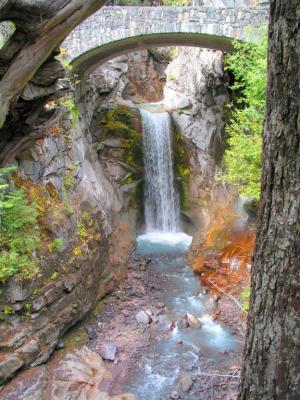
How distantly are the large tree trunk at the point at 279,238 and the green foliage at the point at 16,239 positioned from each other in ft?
20.6

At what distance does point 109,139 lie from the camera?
16781mm

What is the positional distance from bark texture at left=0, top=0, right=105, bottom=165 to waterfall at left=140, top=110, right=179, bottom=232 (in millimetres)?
10106

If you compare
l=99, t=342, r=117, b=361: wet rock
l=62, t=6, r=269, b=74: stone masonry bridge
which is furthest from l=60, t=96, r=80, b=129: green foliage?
l=99, t=342, r=117, b=361: wet rock

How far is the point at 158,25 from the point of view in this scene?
12.8 meters

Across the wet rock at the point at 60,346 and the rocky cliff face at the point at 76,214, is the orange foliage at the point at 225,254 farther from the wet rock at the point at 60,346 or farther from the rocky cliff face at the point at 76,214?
the wet rock at the point at 60,346

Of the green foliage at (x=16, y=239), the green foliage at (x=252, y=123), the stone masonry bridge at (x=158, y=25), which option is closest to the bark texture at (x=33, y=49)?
the green foliage at (x=16, y=239)

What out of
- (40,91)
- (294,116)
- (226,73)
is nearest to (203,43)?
(226,73)

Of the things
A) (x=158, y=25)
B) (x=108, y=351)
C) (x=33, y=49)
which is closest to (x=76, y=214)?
(x=108, y=351)

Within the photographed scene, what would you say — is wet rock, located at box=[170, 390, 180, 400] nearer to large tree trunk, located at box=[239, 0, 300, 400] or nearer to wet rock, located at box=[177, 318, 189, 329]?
wet rock, located at box=[177, 318, 189, 329]

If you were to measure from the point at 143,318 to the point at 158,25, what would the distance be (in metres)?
9.09

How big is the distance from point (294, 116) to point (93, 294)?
9855 millimetres

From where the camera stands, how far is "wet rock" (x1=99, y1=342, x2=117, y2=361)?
9.26 m

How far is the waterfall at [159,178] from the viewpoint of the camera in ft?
58.3

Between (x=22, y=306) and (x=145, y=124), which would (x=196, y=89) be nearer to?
(x=145, y=124)
